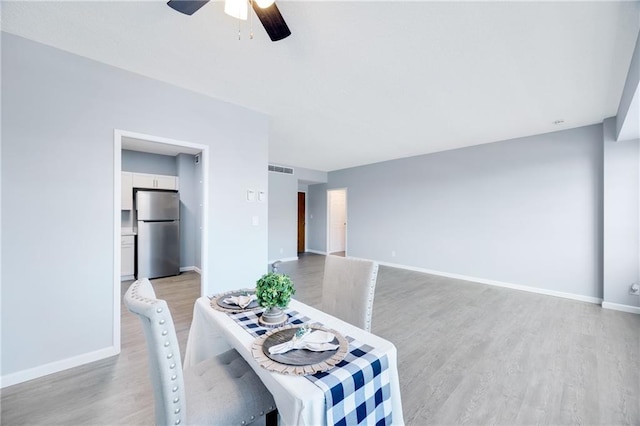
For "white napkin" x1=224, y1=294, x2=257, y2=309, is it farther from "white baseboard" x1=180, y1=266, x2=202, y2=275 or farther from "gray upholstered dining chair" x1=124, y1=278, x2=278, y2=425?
"white baseboard" x1=180, y1=266, x2=202, y2=275

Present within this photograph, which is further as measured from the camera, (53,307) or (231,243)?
(231,243)

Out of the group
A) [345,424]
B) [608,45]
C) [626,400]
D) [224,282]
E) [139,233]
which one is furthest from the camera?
[139,233]

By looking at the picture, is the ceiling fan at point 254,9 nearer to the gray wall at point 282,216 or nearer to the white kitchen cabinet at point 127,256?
the white kitchen cabinet at point 127,256

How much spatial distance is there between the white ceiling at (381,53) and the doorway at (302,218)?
4.96 meters

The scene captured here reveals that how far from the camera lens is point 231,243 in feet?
10.0

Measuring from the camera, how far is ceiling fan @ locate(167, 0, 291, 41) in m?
1.41

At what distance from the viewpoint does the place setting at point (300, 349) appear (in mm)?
979

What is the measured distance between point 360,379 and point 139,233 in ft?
16.8

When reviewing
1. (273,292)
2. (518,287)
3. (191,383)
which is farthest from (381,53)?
(518,287)

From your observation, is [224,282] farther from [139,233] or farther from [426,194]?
[426,194]

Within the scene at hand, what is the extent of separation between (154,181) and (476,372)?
19.1ft

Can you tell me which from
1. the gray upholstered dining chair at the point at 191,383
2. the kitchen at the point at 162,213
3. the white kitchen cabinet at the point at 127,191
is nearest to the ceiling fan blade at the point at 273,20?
the gray upholstered dining chair at the point at 191,383

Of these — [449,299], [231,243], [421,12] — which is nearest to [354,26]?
[421,12]

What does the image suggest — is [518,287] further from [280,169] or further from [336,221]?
[280,169]
